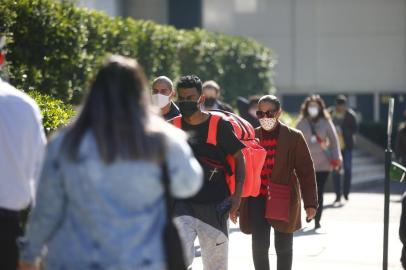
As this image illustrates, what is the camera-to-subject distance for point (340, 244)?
12594 mm

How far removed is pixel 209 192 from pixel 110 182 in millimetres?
3201

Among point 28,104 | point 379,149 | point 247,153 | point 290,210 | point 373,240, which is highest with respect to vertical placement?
point 28,104

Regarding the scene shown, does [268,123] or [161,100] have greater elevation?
[161,100]

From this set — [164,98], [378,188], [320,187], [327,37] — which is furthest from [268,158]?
[327,37]

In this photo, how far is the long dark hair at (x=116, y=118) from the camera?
4574 mm

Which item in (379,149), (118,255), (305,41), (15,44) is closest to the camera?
(118,255)

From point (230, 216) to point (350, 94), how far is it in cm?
2275

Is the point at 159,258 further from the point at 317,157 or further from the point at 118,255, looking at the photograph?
the point at 317,157

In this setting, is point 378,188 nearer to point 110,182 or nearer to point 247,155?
point 247,155

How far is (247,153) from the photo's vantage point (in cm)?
805

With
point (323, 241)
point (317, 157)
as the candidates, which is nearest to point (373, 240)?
point (323, 241)

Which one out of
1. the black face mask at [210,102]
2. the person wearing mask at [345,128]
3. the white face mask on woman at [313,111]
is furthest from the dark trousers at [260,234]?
the person wearing mask at [345,128]

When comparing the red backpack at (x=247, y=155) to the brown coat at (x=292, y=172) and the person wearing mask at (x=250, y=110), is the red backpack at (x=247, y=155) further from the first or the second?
the person wearing mask at (x=250, y=110)

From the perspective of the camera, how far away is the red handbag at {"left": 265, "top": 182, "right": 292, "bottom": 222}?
8.56m
